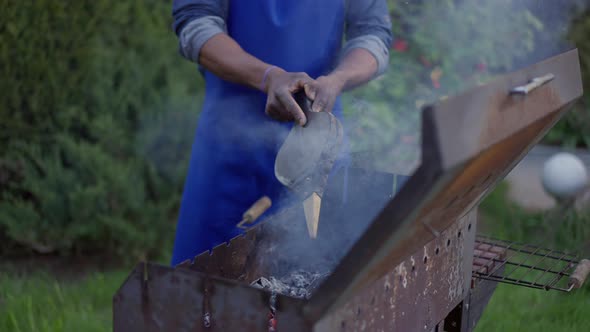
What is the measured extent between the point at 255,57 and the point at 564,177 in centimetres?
246

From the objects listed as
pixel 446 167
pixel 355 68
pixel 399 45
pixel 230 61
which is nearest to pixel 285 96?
pixel 230 61

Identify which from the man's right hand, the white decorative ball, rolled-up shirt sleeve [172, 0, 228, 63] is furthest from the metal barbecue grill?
the white decorative ball

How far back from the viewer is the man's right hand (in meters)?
1.89

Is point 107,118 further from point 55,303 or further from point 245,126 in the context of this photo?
point 245,126

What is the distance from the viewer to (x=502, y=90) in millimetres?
1337

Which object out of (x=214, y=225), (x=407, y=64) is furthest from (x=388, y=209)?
(x=407, y=64)

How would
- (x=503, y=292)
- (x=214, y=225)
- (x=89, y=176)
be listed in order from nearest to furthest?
(x=214, y=225), (x=503, y=292), (x=89, y=176)

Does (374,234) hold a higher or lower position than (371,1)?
lower

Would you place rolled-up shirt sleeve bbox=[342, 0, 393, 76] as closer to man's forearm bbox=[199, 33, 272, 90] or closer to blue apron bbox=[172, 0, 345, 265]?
blue apron bbox=[172, 0, 345, 265]

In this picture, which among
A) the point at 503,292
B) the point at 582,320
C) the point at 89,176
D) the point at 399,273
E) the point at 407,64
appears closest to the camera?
the point at 399,273

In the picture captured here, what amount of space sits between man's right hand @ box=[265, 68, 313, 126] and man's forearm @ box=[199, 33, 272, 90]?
0.46ft

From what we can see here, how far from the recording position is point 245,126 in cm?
240

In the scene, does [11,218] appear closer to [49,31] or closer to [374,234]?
[49,31]

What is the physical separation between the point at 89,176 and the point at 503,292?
252 centimetres
